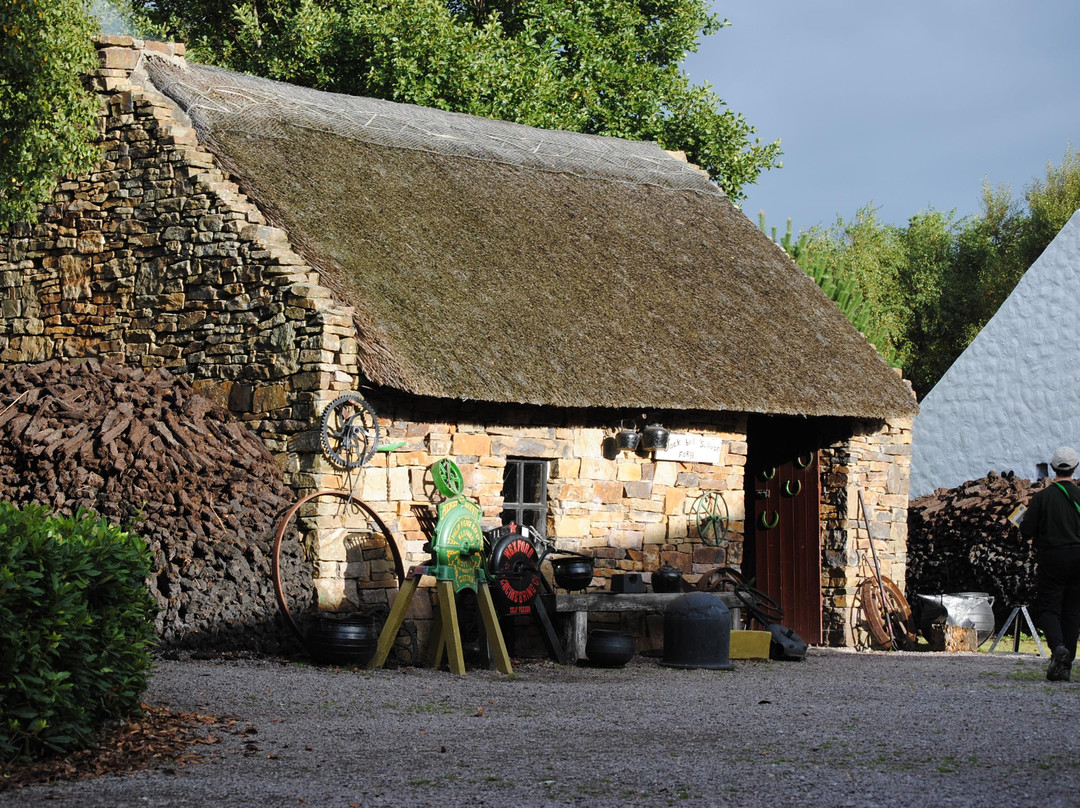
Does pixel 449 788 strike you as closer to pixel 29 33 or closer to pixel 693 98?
pixel 29 33

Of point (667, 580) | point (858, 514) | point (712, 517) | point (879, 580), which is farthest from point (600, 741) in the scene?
point (858, 514)

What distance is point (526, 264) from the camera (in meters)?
11.9

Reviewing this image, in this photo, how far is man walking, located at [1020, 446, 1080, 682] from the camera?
8.72 meters

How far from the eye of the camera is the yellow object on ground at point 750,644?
35.6 ft

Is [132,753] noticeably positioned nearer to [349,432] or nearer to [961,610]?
[349,432]

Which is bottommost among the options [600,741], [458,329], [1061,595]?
[600,741]

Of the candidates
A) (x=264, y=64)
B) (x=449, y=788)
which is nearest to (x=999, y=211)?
(x=264, y=64)

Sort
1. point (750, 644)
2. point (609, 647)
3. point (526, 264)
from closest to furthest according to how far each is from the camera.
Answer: point (609, 647)
point (750, 644)
point (526, 264)

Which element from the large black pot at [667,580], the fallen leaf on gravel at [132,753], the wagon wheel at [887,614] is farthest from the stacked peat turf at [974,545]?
the fallen leaf on gravel at [132,753]

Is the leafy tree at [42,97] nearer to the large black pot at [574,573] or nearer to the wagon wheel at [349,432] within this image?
the wagon wheel at [349,432]

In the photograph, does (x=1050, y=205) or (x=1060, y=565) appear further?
(x=1050, y=205)

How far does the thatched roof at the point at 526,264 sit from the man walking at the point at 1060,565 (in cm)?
324

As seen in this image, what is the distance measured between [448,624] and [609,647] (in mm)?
1408

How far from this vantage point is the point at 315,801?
4828 millimetres
